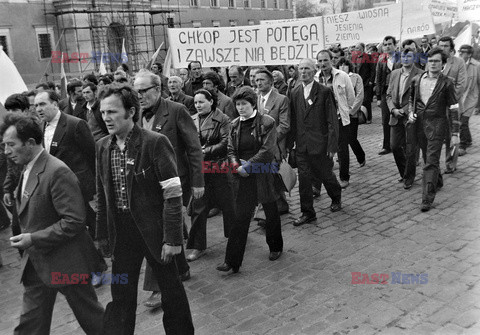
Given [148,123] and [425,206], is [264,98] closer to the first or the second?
[148,123]

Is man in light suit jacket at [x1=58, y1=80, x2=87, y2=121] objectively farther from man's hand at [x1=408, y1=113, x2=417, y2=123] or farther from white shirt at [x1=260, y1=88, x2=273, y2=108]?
man's hand at [x1=408, y1=113, x2=417, y2=123]

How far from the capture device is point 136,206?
369 cm

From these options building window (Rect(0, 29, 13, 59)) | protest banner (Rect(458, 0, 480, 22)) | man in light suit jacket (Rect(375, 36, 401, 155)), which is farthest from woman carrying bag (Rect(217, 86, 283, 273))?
building window (Rect(0, 29, 13, 59))

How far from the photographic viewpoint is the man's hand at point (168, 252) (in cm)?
363

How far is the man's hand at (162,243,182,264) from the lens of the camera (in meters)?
3.63

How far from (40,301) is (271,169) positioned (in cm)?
284

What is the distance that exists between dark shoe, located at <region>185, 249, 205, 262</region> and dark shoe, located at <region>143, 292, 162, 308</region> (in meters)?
1.08

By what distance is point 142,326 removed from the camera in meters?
4.57

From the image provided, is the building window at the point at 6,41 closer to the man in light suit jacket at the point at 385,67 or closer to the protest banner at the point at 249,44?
the protest banner at the point at 249,44

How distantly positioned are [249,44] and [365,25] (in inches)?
153

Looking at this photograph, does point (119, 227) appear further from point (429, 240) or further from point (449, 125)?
point (449, 125)

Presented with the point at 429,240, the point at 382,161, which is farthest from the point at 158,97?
the point at 382,161

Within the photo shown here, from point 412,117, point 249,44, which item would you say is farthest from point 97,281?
point 249,44

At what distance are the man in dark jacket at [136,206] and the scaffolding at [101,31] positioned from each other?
101 feet
